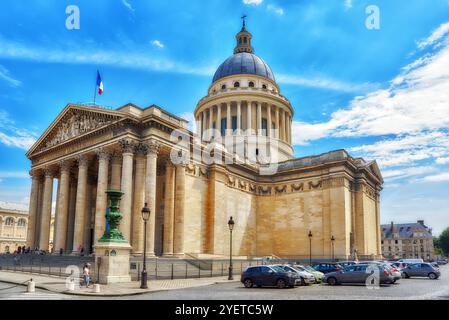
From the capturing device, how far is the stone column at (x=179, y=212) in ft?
132

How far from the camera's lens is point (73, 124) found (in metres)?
45.2

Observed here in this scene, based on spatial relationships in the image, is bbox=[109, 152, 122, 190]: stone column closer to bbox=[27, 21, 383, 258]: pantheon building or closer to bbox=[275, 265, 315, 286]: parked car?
bbox=[27, 21, 383, 258]: pantheon building

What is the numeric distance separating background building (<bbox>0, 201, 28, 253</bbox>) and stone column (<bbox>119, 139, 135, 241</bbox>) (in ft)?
234

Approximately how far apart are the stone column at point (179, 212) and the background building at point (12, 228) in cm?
7056

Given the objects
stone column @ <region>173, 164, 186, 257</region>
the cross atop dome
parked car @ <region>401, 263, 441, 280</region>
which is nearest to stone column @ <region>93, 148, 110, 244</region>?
stone column @ <region>173, 164, 186, 257</region>

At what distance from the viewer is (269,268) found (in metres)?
25.3

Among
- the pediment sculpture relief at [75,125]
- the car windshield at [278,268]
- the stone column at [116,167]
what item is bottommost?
the car windshield at [278,268]

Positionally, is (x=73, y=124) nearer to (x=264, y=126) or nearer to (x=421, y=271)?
(x=264, y=126)

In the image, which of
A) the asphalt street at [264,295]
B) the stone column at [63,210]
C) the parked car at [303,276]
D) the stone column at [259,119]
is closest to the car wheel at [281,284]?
the parked car at [303,276]

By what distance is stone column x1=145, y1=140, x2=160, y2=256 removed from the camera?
36969 mm

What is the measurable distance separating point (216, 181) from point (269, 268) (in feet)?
75.4

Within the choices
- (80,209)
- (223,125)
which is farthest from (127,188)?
(223,125)

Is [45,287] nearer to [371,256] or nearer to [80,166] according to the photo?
[80,166]

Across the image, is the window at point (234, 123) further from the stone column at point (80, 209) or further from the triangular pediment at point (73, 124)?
the stone column at point (80, 209)
